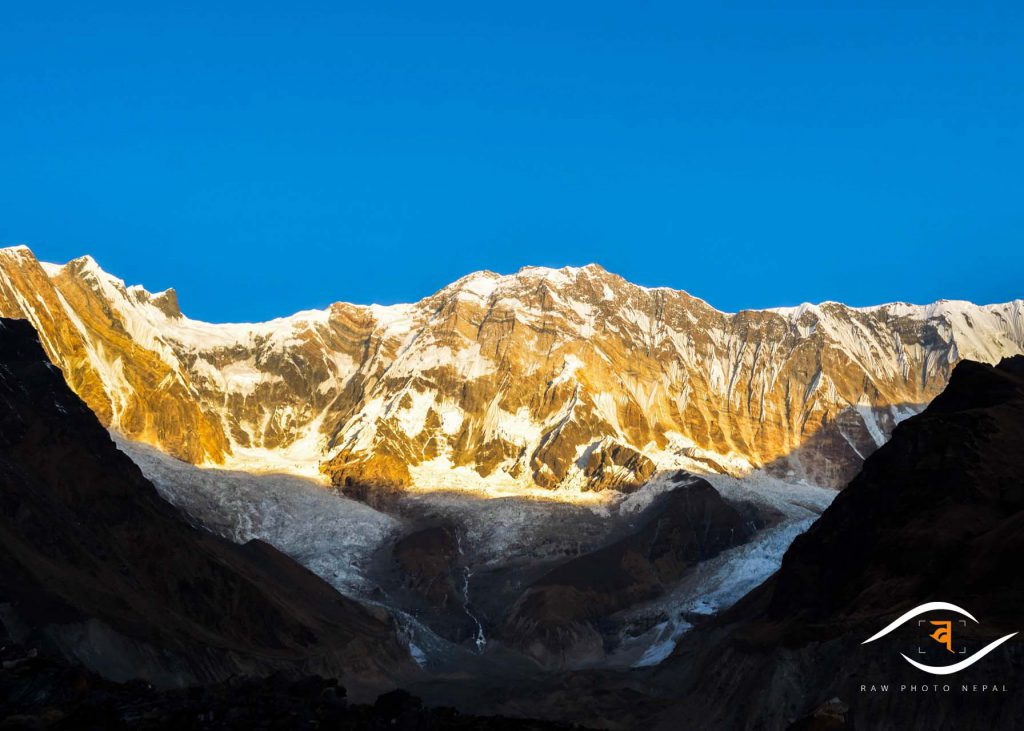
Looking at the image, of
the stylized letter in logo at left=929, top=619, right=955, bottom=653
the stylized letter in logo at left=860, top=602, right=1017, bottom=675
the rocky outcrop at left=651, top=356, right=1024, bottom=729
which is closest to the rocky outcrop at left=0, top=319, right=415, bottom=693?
the rocky outcrop at left=651, top=356, right=1024, bottom=729

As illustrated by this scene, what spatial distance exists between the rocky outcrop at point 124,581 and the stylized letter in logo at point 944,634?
210 feet

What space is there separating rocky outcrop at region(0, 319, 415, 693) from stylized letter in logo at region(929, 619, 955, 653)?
64.0 meters

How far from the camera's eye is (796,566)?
14688cm

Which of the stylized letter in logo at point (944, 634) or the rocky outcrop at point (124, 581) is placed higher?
the rocky outcrop at point (124, 581)

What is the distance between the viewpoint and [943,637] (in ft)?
299

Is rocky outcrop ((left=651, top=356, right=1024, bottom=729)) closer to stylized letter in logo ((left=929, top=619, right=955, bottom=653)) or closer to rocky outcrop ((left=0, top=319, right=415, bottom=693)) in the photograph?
stylized letter in logo ((left=929, top=619, right=955, bottom=653))

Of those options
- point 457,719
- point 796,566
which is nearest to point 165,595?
point 796,566

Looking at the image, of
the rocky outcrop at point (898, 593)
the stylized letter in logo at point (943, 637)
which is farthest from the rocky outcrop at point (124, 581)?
the stylized letter in logo at point (943, 637)

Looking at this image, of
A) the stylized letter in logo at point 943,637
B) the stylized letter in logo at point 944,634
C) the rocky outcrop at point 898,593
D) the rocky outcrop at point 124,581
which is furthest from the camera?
the rocky outcrop at point 124,581

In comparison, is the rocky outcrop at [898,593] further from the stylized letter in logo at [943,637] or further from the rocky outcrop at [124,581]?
the rocky outcrop at [124,581]

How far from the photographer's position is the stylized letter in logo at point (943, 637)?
279 feet

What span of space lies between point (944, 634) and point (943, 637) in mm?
284

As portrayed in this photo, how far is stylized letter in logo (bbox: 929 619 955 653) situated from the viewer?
89781 mm

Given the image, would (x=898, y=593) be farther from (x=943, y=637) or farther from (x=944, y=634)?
(x=943, y=637)
